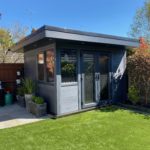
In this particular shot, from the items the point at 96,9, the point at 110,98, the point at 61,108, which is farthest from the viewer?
the point at 96,9

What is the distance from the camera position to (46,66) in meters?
5.99

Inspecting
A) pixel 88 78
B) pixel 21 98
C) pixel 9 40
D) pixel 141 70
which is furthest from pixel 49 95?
pixel 9 40

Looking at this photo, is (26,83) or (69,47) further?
(26,83)

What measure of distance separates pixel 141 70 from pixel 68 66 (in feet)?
8.46

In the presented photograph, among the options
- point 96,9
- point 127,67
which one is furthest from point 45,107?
point 96,9

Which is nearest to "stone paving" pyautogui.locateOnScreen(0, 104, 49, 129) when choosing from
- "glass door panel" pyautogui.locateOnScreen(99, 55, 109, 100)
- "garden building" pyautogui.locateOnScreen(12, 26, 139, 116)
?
"garden building" pyautogui.locateOnScreen(12, 26, 139, 116)

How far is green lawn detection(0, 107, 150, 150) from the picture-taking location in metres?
3.41

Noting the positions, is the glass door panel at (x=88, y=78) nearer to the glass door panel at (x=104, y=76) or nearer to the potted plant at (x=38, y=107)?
the glass door panel at (x=104, y=76)

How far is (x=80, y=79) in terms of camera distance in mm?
6008

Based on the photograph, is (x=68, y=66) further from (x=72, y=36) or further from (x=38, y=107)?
(x=38, y=107)

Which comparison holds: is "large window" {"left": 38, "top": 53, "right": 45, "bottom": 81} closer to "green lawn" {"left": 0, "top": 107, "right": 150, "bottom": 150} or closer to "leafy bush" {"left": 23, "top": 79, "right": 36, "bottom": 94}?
"leafy bush" {"left": 23, "top": 79, "right": 36, "bottom": 94}

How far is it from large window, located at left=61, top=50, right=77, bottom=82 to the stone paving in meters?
1.35

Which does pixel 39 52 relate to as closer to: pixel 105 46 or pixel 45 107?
pixel 45 107

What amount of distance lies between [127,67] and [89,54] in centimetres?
184
